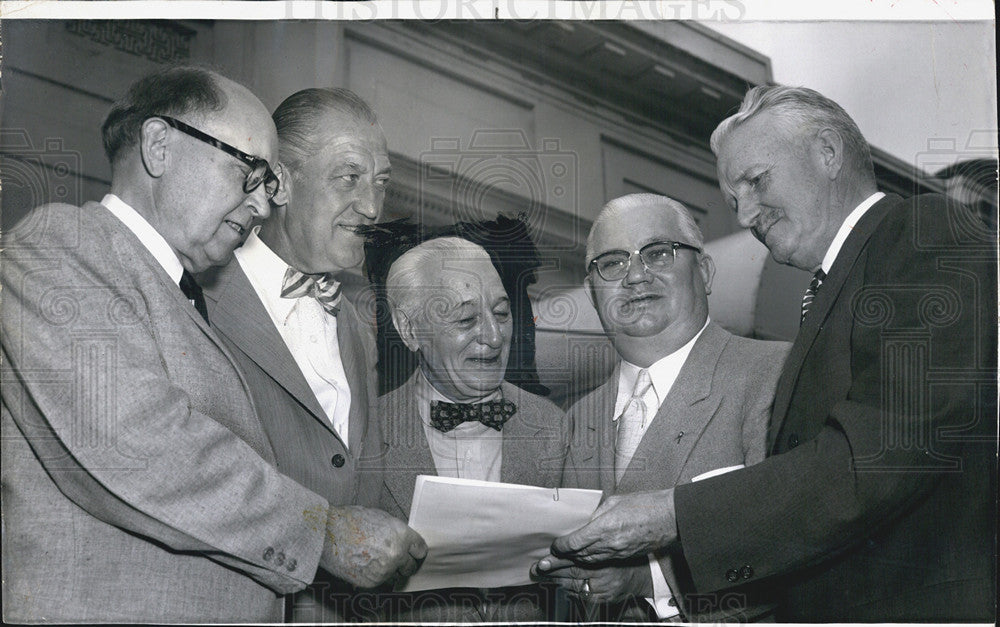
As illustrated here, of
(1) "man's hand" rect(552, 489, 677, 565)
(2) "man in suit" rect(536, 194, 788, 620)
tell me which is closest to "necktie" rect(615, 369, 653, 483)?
(2) "man in suit" rect(536, 194, 788, 620)

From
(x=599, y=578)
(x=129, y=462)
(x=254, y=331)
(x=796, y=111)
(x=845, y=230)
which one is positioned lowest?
(x=599, y=578)

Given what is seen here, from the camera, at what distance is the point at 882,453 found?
389 cm

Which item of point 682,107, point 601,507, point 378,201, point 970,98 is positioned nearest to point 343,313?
point 378,201

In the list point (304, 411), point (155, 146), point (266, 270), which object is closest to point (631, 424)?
point (304, 411)

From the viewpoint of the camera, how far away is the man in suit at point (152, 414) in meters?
3.74

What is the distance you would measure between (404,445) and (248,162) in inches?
40.0

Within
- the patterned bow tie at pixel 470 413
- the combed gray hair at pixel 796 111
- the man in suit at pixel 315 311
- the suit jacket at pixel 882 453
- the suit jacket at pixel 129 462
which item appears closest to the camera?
the suit jacket at pixel 129 462

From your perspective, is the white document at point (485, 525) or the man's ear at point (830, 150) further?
the man's ear at point (830, 150)

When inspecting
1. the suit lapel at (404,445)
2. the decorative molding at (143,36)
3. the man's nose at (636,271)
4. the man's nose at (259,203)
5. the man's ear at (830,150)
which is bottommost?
the suit lapel at (404,445)

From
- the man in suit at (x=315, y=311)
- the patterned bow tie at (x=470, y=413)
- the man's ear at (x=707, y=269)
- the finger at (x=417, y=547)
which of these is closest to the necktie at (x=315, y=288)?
the man in suit at (x=315, y=311)

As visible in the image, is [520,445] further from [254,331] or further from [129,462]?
[129,462]

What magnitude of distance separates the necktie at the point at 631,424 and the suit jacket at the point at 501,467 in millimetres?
173

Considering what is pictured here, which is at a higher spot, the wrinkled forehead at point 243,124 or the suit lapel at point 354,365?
the wrinkled forehead at point 243,124

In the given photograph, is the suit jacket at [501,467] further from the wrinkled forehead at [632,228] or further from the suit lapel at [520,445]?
the wrinkled forehead at [632,228]
